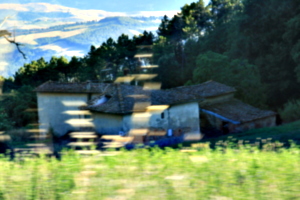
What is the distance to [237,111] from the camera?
28734mm

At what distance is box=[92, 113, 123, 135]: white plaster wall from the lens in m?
23.1

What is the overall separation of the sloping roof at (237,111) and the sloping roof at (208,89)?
0.87 meters

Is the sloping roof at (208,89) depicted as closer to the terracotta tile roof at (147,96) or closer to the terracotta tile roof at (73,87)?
the terracotta tile roof at (147,96)

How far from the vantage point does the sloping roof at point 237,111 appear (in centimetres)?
2739

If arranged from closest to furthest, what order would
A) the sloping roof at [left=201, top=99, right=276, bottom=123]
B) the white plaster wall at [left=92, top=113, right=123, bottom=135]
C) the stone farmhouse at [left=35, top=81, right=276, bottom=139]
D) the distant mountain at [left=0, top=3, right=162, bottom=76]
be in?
1. the distant mountain at [left=0, top=3, right=162, bottom=76]
2. the white plaster wall at [left=92, top=113, right=123, bottom=135]
3. the stone farmhouse at [left=35, top=81, right=276, bottom=139]
4. the sloping roof at [left=201, top=99, right=276, bottom=123]

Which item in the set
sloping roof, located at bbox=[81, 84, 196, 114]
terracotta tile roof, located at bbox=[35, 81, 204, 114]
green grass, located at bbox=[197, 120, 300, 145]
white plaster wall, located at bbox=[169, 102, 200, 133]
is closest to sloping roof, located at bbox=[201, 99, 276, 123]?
white plaster wall, located at bbox=[169, 102, 200, 133]

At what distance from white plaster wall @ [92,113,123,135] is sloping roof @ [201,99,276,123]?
306 inches

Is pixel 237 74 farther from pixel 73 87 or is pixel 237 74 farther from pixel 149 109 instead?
pixel 149 109

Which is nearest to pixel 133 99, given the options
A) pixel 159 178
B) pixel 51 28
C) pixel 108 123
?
pixel 108 123

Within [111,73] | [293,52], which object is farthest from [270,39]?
[111,73]

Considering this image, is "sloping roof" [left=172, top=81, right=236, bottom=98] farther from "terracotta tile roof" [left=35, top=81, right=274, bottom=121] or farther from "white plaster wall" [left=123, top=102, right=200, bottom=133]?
"white plaster wall" [left=123, top=102, right=200, bottom=133]

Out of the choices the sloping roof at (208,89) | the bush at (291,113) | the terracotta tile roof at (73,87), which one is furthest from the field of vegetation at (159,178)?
the terracotta tile roof at (73,87)

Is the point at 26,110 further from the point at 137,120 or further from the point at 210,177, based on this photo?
the point at 210,177

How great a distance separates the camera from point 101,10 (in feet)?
35.8
